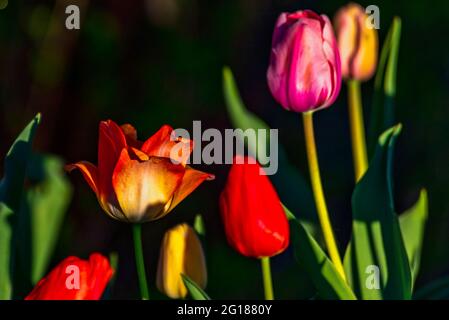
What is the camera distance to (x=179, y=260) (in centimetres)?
79

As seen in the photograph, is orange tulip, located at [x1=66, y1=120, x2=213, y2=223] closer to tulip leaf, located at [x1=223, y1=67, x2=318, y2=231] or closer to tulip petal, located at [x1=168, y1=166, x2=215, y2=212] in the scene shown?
tulip petal, located at [x1=168, y1=166, x2=215, y2=212]

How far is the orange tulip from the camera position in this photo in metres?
0.72

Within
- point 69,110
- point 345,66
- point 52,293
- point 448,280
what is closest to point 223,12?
point 69,110

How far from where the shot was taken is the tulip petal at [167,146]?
725 millimetres

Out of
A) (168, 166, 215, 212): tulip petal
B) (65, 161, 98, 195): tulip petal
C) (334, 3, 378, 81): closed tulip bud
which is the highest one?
(334, 3, 378, 81): closed tulip bud

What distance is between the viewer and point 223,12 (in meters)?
1.82

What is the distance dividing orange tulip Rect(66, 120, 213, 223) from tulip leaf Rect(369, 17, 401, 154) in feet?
0.73

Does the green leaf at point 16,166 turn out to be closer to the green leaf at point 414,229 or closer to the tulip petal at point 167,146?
the tulip petal at point 167,146

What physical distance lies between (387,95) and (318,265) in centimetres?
20

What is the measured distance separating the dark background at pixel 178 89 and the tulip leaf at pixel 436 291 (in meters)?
0.75

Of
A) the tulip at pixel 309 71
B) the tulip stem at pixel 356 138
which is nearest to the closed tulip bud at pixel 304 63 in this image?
the tulip at pixel 309 71

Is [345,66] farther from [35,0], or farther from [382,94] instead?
[35,0]

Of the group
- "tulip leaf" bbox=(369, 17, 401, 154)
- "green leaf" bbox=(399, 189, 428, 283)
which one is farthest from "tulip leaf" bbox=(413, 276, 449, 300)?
"tulip leaf" bbox=(369, 17, 401, 154)

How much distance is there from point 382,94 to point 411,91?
0.85 metres
